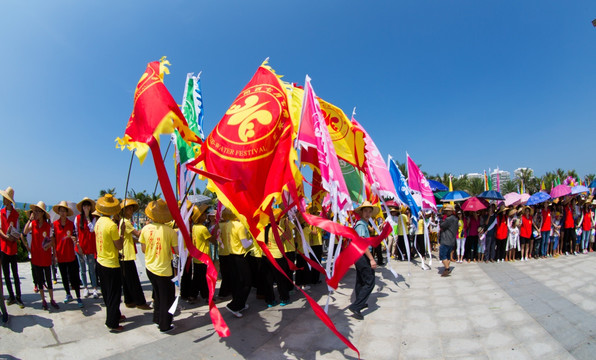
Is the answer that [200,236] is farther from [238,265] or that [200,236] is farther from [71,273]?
[71,273]

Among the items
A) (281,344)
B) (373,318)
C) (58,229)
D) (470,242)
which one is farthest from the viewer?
(470,242)

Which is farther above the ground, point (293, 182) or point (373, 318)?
point (293, 182)

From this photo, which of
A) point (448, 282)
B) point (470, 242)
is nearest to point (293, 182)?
point (448, 282)

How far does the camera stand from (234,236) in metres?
4.91

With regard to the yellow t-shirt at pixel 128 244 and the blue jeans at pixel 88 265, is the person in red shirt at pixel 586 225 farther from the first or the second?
the blue jeans at pixel 88 265

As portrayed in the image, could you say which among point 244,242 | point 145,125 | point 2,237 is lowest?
point 244,242

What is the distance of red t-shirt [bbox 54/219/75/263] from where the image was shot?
16.3 feet

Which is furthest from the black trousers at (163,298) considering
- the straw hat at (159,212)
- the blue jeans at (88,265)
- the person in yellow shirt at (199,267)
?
the blue jeans at (88,265)

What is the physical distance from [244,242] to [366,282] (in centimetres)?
209

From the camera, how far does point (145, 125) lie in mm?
3279

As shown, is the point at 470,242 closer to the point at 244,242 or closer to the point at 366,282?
the point at 366,282

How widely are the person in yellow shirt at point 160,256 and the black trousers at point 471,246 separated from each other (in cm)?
790

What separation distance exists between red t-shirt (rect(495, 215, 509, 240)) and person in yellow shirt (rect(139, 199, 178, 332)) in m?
8.28

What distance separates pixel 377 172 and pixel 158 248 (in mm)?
3680
